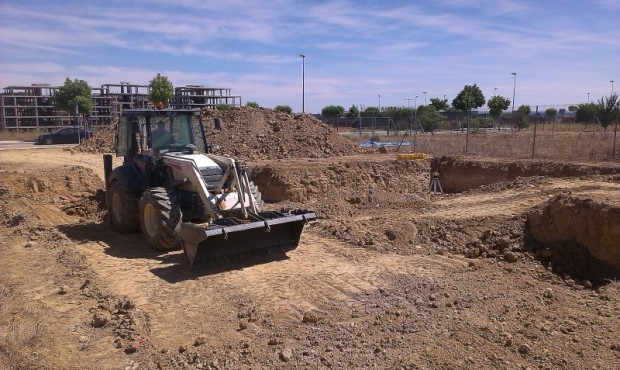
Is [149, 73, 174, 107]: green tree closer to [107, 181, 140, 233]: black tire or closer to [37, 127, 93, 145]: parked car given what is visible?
[37, 127, 93, 145]: parked car

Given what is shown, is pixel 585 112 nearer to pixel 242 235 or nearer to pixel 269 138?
pixel 269 138

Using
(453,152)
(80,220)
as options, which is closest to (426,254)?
(80,220)

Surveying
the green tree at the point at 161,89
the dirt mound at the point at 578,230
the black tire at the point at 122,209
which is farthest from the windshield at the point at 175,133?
the green tree at the point at 161,89

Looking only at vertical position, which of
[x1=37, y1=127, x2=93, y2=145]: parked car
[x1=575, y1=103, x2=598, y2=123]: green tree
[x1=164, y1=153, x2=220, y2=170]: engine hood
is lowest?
[x1=37, y1=127, x2=93, y2=145]: parked car

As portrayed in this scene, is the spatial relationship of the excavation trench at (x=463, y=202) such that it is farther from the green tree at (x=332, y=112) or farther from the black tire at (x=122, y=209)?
the green tree at (x=332, y=112)

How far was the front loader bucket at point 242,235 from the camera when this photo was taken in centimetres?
773

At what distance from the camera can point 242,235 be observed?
8430mm

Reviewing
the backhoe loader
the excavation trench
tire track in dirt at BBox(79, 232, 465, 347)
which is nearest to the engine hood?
the backhoe loader

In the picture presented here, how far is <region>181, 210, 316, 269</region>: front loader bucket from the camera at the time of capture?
7727 millimetres

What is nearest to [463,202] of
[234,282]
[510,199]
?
[510,199]

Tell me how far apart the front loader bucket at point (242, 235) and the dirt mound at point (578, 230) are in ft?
15.0

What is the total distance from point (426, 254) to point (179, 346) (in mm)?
5275

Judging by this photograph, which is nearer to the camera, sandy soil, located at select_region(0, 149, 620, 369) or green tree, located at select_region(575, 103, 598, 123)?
sandy soil, located at select_region(0, 149, 620, 369)

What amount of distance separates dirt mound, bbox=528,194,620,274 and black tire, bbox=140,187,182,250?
647 centimetres
